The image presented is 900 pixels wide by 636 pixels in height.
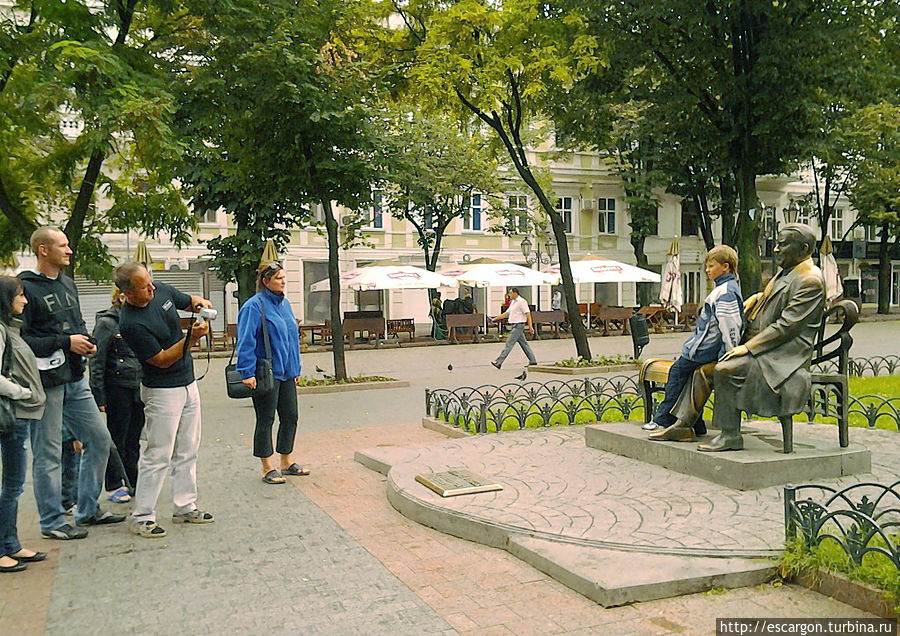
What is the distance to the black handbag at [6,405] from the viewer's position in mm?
5223

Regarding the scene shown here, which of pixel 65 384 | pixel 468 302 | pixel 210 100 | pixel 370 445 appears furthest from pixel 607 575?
pixel 468 302

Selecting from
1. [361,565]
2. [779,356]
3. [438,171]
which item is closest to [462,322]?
[438,171]

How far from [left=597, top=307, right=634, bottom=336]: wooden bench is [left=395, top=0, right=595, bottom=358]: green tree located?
47.2ft

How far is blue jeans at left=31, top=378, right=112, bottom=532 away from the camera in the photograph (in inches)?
230

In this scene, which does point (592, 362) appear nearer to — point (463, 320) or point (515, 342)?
point (515, 342)

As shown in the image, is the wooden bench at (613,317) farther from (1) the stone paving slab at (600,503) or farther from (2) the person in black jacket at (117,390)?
(2) the person in black jacket at (117,390)

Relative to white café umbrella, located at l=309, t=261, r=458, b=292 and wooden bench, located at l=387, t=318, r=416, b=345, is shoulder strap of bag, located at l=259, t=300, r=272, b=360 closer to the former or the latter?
white café umbrella, located at l=309, t=261, r=458, b=292

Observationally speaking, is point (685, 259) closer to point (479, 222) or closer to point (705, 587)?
point (479, 222)

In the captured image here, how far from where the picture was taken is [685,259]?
45.9 m

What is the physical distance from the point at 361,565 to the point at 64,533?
2.23m

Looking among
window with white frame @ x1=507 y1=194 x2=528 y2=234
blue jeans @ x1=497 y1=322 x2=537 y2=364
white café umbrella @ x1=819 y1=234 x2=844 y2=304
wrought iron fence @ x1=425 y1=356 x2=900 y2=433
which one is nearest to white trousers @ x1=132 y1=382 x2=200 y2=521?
wrought iron fence @ x1=425 y1=356 x2=900 y2=433

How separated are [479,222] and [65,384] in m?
36.7

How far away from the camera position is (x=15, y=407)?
17.7 feet

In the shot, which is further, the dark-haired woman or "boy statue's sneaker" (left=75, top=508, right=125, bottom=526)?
"boy statue's sneaker" (left=75, top=508, right=125, bottom=526)
